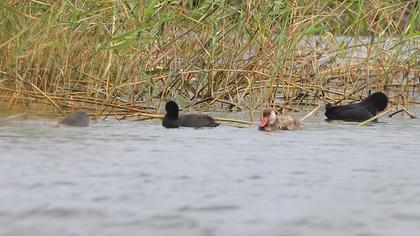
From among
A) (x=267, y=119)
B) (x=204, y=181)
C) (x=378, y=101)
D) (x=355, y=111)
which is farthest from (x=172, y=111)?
(x=204, y=181)

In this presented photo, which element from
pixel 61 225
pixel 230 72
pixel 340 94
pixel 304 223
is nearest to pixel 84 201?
pixel 61 225

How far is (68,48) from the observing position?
9445mm

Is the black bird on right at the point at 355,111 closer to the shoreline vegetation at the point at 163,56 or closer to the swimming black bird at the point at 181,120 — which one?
the shoreline vegetation at the point at 163,56

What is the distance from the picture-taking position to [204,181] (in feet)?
20.3

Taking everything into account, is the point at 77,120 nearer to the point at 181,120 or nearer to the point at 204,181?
the point at 181,120

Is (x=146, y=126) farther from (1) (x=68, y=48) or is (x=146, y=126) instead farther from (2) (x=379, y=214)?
(2) (x=379, y=214)

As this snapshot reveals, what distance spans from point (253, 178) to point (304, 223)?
1.35 m

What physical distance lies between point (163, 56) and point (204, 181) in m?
4.52

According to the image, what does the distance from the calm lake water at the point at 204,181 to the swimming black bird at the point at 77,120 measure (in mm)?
93

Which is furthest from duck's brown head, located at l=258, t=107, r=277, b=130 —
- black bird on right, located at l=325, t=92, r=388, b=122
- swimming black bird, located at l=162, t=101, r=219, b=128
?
black bird on right, located at l=325, t=92, r=388, b=122

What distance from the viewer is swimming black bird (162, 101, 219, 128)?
910cm

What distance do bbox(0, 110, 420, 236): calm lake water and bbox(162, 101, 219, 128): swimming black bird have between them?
0.35ft

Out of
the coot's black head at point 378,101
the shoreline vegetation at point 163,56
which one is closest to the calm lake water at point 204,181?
the shoreline vegetation at point 163,56

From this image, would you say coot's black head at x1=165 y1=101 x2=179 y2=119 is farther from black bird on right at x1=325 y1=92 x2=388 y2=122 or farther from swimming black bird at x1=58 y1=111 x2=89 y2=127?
black bird on right at x1=325 y1=92 x2=388 y2=122
